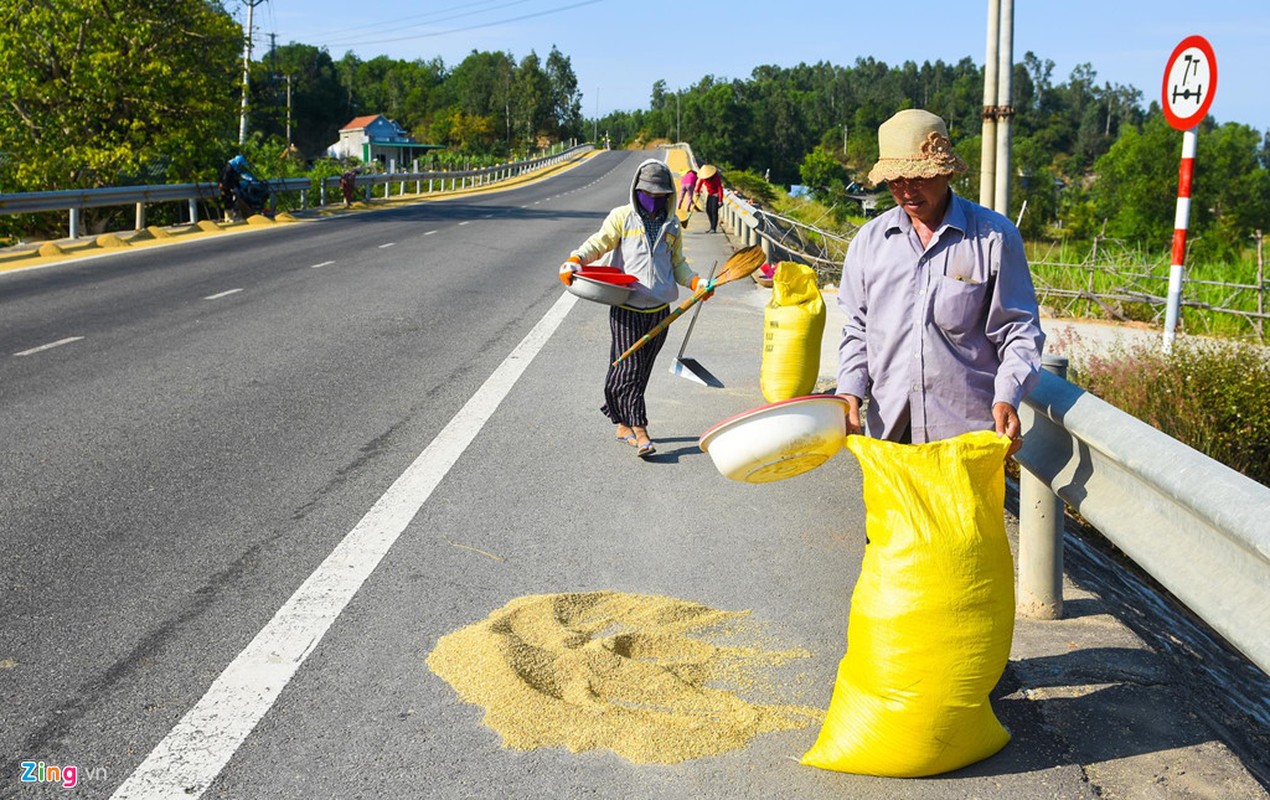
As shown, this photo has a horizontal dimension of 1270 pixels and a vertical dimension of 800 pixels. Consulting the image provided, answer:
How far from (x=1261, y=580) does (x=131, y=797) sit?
8.91ft

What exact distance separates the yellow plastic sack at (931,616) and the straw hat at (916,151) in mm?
785

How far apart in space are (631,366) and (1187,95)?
5.89 metres

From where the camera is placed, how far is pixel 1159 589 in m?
5.82

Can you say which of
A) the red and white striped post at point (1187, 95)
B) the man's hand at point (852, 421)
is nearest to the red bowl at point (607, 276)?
the man's hand at point (852, 421)

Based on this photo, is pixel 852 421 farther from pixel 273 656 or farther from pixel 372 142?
pixel 372 142

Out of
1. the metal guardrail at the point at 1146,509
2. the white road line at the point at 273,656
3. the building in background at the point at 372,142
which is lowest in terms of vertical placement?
the white road line at the point at 273,656

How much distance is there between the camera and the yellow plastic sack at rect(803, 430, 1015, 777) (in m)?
3.10

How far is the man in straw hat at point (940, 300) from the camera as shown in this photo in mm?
3434

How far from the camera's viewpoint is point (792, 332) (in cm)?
574

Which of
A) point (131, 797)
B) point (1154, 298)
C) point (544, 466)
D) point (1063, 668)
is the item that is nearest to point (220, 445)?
point (544, 466)

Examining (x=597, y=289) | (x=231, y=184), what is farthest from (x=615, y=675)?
(x=231, y=184)

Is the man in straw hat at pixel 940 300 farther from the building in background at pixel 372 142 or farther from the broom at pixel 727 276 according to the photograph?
the building in background at pixel 372 142

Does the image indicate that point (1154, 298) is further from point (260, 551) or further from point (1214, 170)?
point (1214, 170)

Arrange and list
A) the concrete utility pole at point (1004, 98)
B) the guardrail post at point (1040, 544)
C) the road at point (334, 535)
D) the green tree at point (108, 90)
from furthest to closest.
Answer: the green tree at point (108, 90)
the concrete utility pole at point (1004, 98)
the guardrail post at point (1040, 544)
the road at point (334, 535)
